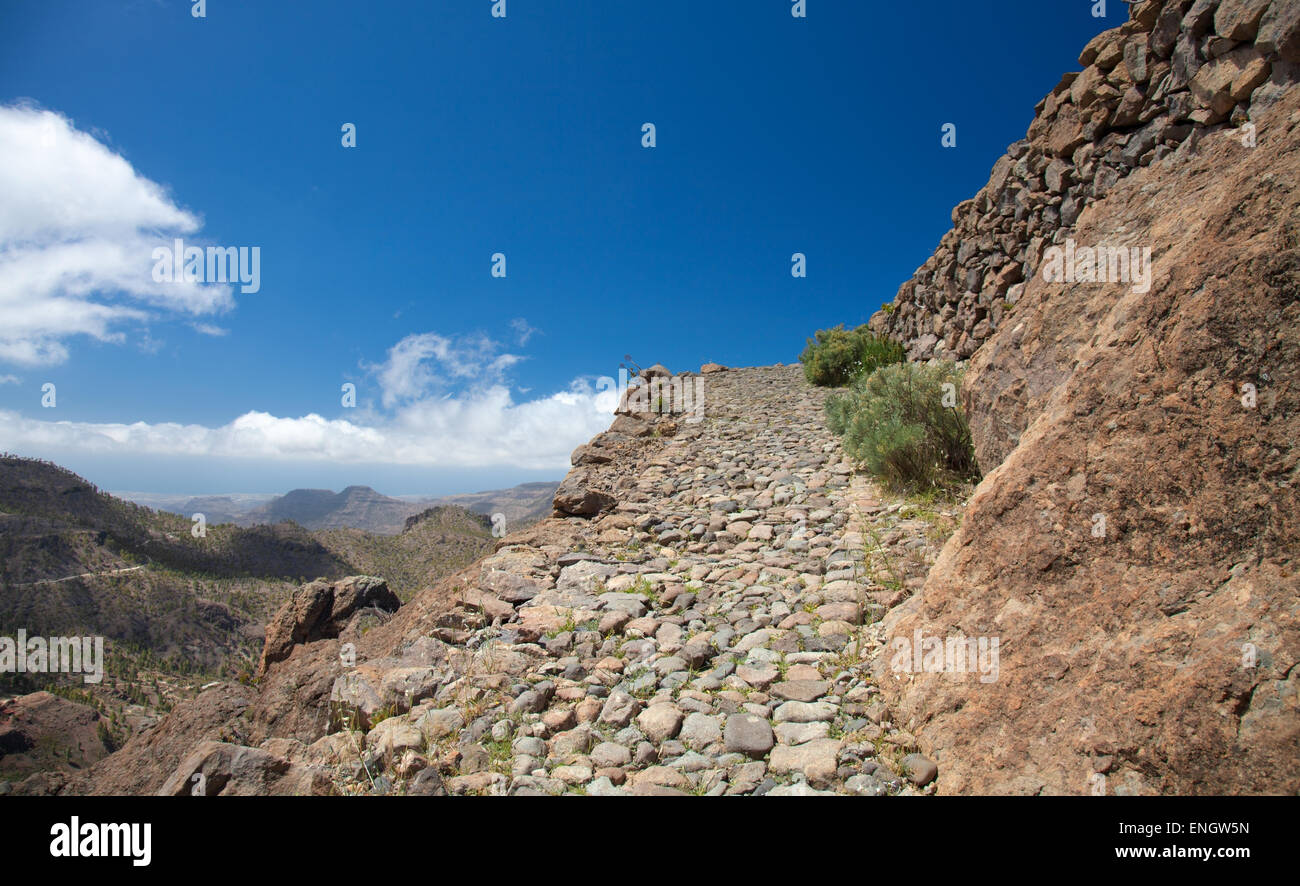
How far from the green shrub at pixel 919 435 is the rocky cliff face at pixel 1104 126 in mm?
1353

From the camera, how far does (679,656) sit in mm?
3896

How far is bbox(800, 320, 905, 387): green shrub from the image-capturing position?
54.2ft

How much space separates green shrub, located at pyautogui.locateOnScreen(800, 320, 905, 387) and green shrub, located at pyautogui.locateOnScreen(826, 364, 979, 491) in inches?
343

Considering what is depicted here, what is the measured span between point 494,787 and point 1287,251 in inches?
161

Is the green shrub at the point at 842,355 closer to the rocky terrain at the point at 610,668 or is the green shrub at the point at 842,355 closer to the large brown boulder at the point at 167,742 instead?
the rocky terrain at the point at 610,668

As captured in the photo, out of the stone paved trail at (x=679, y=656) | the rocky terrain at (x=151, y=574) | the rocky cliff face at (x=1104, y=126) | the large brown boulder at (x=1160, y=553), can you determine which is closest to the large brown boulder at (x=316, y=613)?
the stone paved trail at (x=679, y=656)

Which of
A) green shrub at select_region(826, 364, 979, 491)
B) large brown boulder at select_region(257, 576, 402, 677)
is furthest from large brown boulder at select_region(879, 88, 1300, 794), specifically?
large brown boulder at select_region(257, 576, 402, 677)

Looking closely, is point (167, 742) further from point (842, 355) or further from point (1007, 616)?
point (842, 355)

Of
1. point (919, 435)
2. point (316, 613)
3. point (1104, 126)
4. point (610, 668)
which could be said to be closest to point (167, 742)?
point (316, 613)

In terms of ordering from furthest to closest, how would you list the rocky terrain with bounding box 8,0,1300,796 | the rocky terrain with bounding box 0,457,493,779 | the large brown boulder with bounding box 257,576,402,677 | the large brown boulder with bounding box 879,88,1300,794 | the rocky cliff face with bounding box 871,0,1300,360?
the rocky terrain with bounding box 0,457,493,779 < the large brown boulder with bounding box 257,576,402,677 < the rocky cliff face with bounding box 871,0,1300,360 < the rocky terrain with bounding box 8,0,1300,796 < the large brown boulder with bounding box 879,88,1300,794

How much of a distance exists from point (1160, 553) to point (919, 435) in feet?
15.4

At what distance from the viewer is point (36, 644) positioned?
33.3m

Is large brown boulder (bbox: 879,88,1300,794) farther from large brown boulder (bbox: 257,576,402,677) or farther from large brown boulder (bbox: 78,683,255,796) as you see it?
large brown boulder (bbox: 257,576,402,677)
